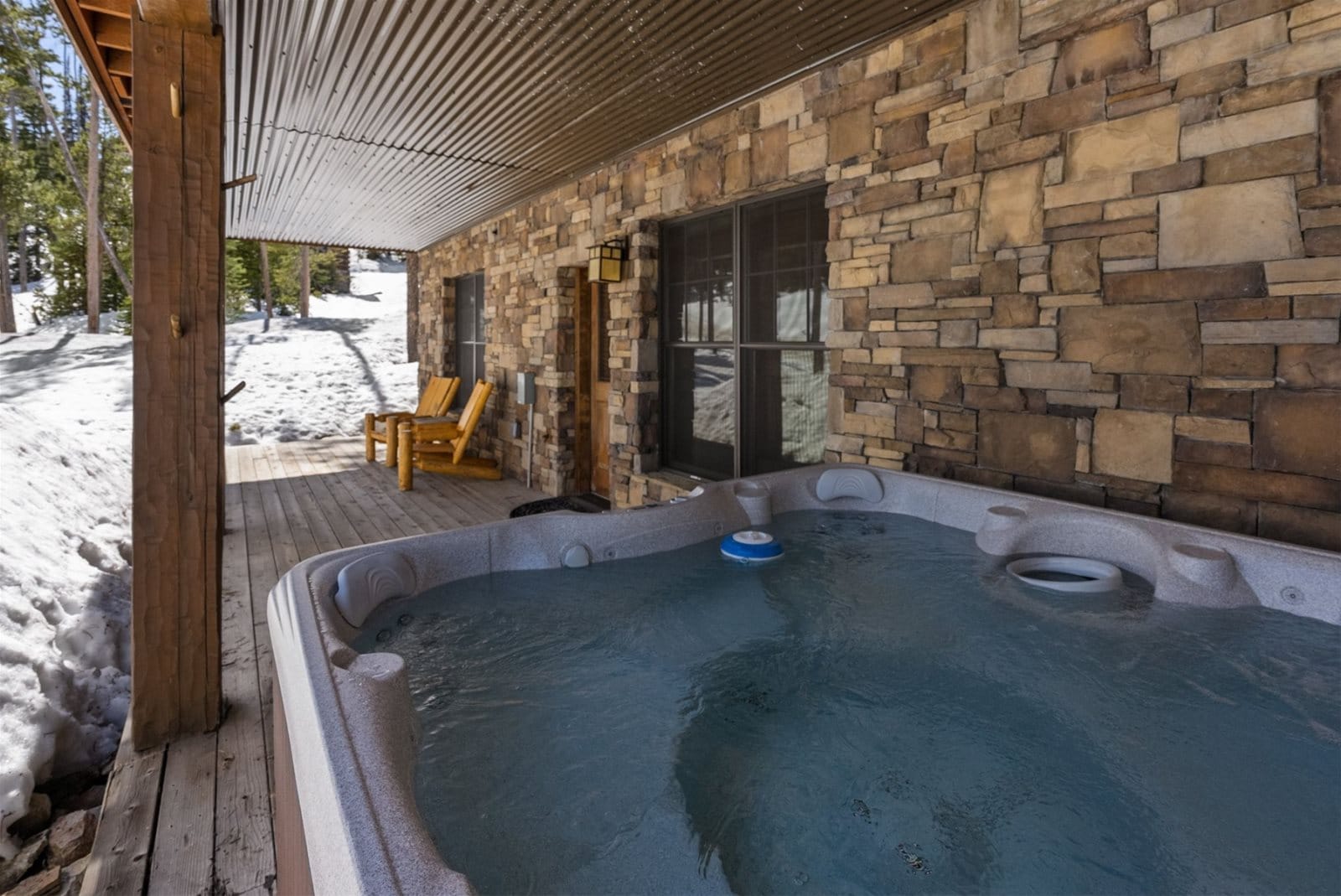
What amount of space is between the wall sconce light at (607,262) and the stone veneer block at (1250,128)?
336 centimetres

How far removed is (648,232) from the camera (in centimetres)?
488

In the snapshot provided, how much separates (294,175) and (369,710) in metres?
5.72

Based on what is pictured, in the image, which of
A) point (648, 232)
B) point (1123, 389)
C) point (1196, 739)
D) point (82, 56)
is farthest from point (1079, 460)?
point (82, 56)

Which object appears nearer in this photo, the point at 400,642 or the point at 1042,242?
the point at 400,642

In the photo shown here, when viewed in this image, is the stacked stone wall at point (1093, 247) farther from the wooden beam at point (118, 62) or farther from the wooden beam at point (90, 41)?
the wooden beam at point (118, 62)

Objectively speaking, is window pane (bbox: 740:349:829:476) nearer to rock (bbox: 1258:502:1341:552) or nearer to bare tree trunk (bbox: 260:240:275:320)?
rock (bbox: 1258:502:1341:552)

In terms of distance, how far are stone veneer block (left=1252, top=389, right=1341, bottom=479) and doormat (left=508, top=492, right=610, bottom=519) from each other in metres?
3.81

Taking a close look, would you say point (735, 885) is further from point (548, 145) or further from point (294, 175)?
point (294, 175)

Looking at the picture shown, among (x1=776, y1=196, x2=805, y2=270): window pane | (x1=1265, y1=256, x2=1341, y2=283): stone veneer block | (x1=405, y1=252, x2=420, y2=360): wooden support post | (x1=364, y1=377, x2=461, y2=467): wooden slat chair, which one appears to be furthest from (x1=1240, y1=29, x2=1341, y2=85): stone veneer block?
(x1=405, y1=252, x2=420, y2=360): wooden support post

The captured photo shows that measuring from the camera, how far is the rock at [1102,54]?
7.68ft

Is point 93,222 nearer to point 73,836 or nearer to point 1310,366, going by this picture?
point 73,836

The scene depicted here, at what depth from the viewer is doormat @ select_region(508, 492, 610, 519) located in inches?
201

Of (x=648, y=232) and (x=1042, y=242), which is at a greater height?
(x=648, y=232)

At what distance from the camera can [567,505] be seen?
5.55 m
